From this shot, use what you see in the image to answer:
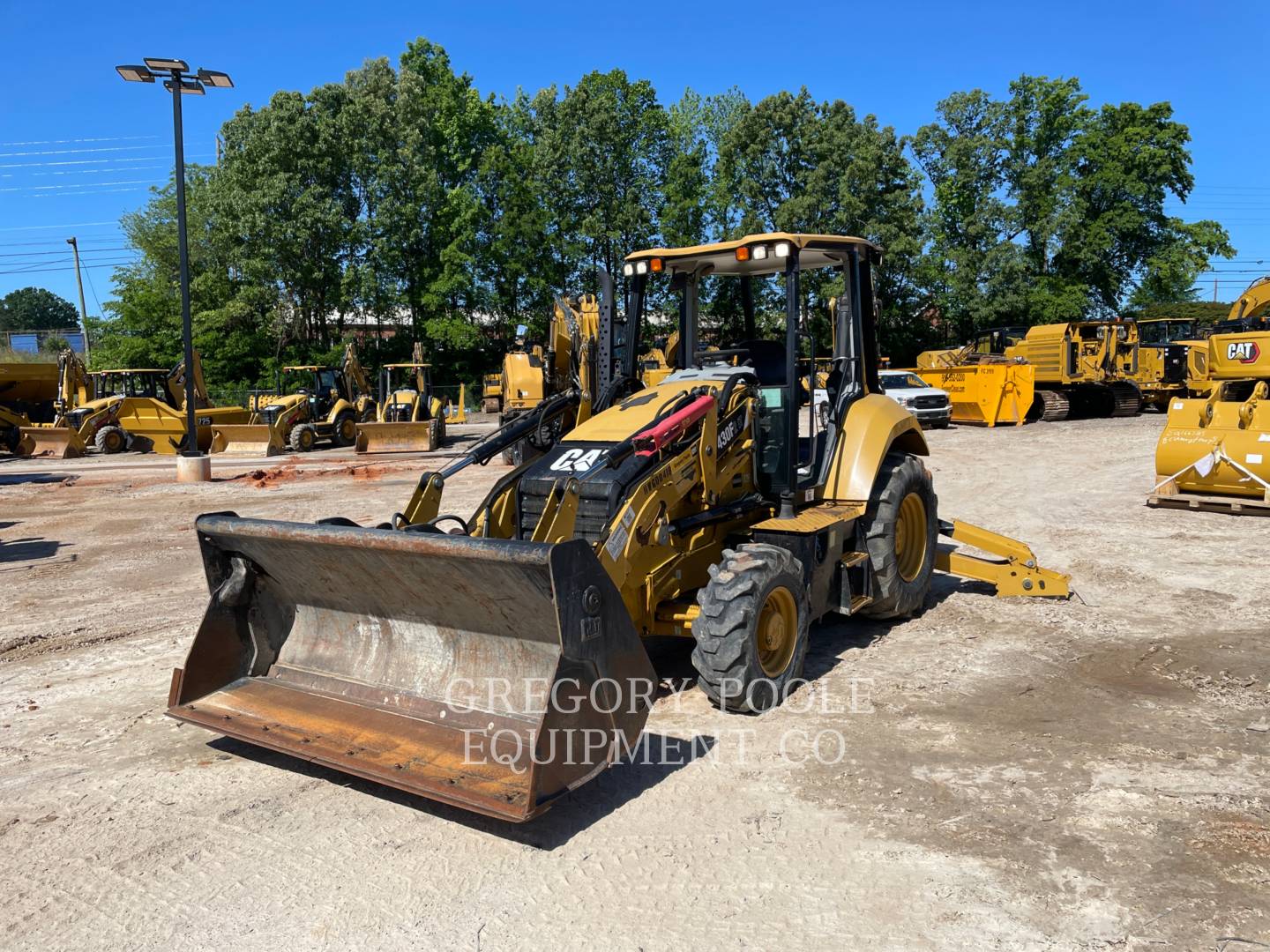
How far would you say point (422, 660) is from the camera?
4793 millimetres

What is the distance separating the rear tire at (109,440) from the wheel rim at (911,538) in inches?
862

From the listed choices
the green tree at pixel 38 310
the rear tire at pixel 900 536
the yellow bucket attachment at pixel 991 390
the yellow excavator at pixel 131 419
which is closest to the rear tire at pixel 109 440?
Answer: the yellow excavator at pixel 131 419

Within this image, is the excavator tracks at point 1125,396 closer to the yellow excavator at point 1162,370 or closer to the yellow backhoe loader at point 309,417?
the yellow excavator at point 1162,370

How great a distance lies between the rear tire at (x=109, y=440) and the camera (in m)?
23.4

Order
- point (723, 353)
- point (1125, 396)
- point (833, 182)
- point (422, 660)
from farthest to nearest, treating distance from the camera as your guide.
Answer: point (833, 182)
point (1125, 396)
point (723, 353)
point (422, 660)

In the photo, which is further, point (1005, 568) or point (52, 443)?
point (52, 443)

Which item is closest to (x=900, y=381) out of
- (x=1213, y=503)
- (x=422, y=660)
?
(x=1213, y=503)

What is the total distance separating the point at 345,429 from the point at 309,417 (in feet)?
3.36

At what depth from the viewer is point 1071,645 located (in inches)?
257

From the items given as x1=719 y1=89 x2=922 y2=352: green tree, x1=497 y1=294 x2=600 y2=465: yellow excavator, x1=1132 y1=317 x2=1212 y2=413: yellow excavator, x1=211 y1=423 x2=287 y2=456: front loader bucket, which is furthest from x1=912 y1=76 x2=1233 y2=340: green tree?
x1=211 y1=423 x2=287 y2=456: front loader bucket

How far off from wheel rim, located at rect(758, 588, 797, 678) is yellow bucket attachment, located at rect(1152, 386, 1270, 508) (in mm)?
8671

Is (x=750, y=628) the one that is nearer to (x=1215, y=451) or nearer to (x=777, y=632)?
Answer: (x=777, y=632)

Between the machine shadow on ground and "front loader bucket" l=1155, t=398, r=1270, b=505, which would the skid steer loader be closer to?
the machine shadow on ground

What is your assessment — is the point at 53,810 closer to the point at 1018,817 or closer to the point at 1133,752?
the point at 1018,817
